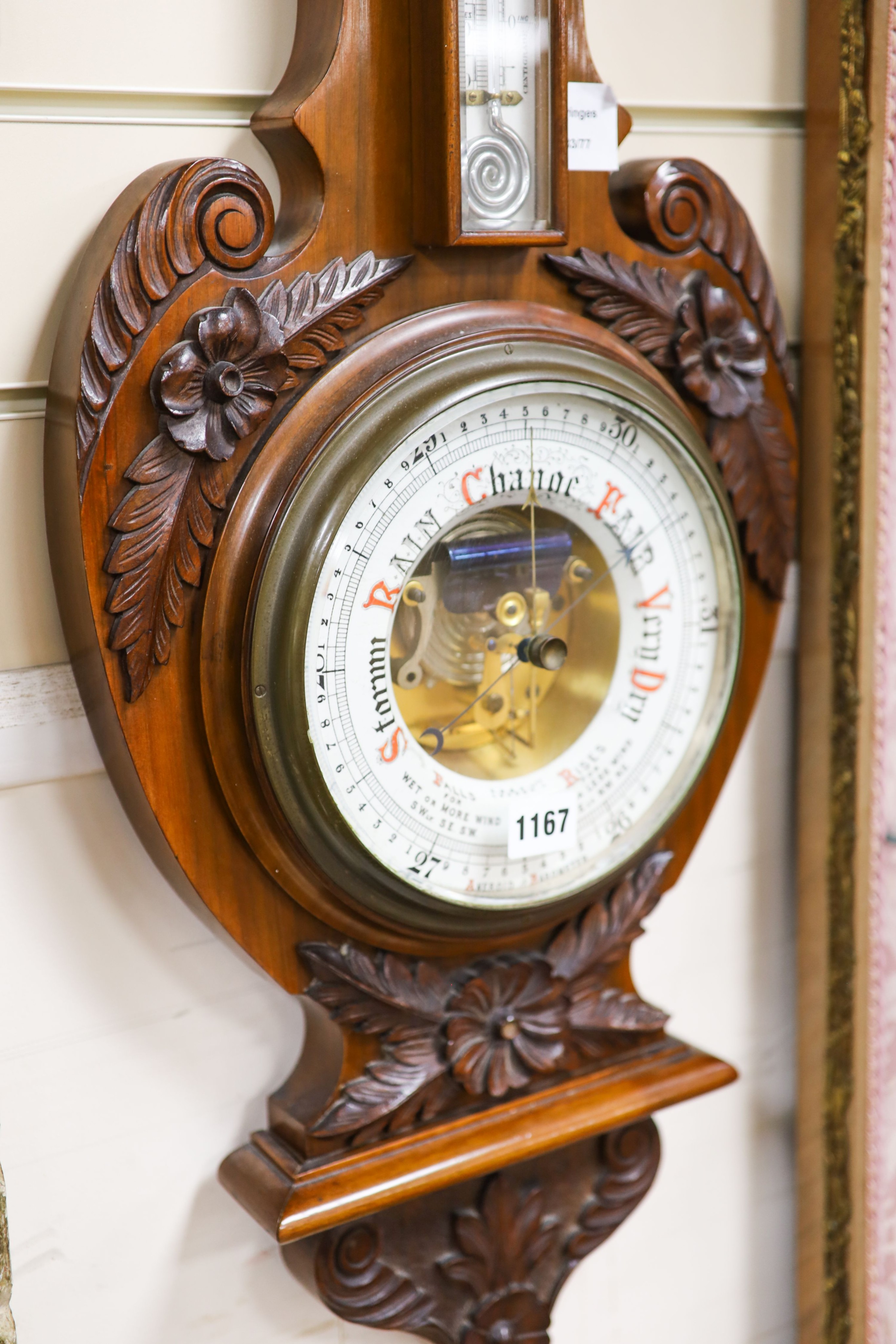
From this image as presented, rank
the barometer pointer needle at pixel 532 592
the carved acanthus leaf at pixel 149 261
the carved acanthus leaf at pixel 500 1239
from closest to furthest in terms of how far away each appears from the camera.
A: 1. the carved acanthus leaf at pixel 149 261
2. the barometer pointer needle at pixel 532 592
3. the carved acanthus leaf at pixel 500 1239

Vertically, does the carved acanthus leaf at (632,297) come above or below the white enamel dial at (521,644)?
above

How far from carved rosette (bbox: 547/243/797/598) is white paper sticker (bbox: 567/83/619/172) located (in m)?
0.06

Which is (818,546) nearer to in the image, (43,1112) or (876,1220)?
(876,1220)

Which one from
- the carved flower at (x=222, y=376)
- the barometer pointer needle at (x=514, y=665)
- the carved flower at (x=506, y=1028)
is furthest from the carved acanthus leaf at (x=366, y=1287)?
the carved flower at (x=222, y=376)

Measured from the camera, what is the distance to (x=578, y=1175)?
3.22 ft

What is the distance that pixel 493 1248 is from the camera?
0.94 meters

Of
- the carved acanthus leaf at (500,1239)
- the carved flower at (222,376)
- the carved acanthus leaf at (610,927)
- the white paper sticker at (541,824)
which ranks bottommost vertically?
the carved acanthus leaf at (500,1239)

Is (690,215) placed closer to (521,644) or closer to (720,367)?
(720,367)

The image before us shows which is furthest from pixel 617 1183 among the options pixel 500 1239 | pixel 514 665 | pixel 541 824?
pixel 514 665

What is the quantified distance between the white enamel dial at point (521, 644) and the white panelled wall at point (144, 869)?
0.17 metres

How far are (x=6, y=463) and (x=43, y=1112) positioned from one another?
400mm

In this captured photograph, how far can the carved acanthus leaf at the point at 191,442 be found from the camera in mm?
713

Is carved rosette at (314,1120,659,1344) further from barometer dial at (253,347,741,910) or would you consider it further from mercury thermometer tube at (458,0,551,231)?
mercury thermometer tube at (458,0,551,231)

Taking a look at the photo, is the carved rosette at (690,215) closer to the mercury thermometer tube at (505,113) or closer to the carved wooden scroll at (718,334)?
the carved wooden scroll at (718,334)
